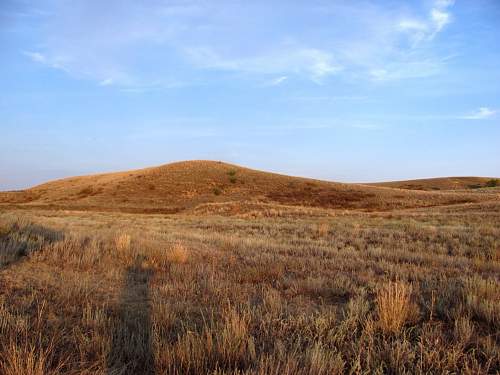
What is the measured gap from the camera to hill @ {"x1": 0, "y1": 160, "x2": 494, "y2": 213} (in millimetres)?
46969

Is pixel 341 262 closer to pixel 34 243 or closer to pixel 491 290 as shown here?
pixel 491 290

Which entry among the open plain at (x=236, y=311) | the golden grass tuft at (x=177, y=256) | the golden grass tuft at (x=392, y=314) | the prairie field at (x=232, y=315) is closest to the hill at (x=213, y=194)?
the golden grass tuft at (x=177, y=256)

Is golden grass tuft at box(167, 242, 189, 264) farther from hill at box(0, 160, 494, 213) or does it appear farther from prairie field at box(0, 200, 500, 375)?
hill at box(0, 160, 494, 213)

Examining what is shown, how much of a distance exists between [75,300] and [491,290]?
5834 mm

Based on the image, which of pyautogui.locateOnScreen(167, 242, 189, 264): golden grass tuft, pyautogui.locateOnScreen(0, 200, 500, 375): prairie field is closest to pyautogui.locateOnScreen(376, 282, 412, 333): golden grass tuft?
pyautogui.locateOnScreen(0, 200, 500, 375): prairie field

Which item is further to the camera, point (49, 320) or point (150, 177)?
point (150, 177)

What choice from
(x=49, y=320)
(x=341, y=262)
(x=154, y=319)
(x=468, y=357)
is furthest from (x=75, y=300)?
(x=341, y=262)

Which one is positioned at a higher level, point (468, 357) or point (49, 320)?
point (49, 320)

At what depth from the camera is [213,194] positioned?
57188 mm

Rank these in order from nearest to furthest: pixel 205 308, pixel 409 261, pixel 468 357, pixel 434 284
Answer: pixel 468 357
pixel 205 308
pixel 434 284
pixel 409 261

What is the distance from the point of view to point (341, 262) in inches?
304

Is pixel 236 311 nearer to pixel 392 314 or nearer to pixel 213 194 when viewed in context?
pixel 392 314

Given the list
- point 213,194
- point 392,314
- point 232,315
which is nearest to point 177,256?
point 232,315

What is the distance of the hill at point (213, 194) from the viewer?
46969 mm
